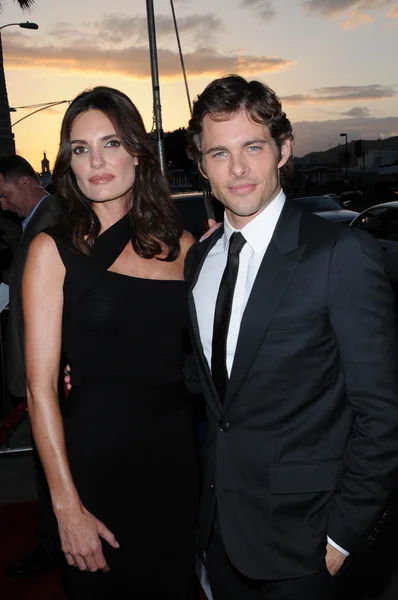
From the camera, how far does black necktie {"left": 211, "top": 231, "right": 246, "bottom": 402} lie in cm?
212

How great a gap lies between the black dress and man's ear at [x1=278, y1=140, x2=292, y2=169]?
27.4 inches

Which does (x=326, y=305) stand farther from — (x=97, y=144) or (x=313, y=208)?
(x=313, y=208)

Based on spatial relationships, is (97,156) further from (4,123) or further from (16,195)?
(4,123)

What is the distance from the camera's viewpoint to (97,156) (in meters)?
2.48

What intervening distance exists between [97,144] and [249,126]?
25.4 inches

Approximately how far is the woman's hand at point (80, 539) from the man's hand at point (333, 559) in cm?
85

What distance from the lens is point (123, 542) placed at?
2430mm

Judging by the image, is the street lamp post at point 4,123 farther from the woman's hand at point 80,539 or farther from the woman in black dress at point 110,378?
the woman's hand at point 80,539

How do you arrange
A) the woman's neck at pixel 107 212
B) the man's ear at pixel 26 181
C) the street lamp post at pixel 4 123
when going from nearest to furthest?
the woman's neck at pixel 107 212
the man's ear at pixel 26 181
the street lamp post at pixel 4 123

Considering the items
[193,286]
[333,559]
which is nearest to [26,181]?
[193,286]

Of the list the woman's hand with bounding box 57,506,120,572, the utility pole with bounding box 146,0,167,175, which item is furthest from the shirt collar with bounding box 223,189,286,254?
the utility pole with bounding box 146,0,167,175

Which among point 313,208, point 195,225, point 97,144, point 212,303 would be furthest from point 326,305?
point 313,208

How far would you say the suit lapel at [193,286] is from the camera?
2.19m

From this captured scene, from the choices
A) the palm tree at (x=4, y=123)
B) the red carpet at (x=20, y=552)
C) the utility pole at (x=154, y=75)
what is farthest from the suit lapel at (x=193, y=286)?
the palm tree at (x=4, y=123)
